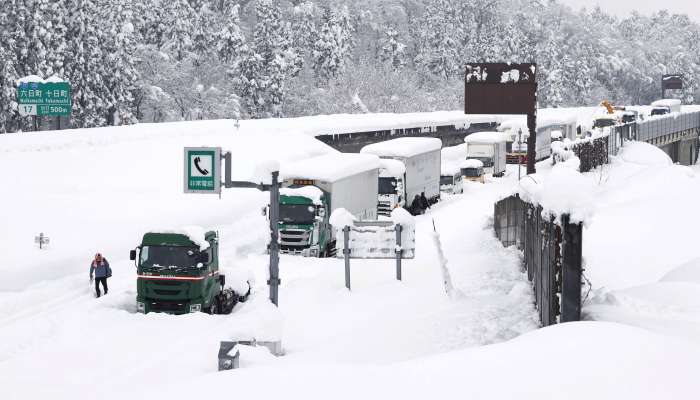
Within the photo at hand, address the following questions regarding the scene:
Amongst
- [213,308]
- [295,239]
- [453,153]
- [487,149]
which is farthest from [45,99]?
[453,153]

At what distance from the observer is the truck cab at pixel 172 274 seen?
22.1 m

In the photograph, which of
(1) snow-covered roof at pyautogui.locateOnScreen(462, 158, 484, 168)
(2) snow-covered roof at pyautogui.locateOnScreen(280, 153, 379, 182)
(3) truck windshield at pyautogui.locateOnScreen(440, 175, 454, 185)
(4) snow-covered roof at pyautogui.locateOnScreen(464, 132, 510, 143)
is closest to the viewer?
(2) snow-covered roof at pyautogui.locateOnScreen(280, 153, 379, 182)

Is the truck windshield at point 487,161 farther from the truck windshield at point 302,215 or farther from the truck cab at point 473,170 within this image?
the truck windshield at point 302,215

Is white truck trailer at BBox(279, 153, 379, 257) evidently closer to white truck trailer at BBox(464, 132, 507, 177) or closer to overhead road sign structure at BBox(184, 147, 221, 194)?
overhead road sign structure at BBox(184, 147, 221, 194)

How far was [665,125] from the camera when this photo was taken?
80062 millimetres

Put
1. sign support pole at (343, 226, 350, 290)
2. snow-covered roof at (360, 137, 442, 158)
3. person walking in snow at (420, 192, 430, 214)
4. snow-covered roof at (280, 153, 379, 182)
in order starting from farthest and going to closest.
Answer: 1. person walking in snow at (420, 192, 430, 214)
2. snow-covered roof at (360, 137, 442, 158)
3. snow-covered roof at (280, 153, 379, 182)
4. sign support pole at (343, 226, 350, 290)

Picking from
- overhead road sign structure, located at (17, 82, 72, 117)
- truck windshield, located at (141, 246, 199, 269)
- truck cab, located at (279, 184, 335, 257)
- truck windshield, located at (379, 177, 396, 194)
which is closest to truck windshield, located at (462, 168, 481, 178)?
truck windshield, located at (379, 177, 396, 194)

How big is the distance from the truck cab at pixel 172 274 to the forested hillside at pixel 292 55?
1890 inches

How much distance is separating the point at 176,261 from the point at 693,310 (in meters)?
11.9

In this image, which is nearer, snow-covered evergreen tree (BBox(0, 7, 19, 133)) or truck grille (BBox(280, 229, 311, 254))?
truck grille (BBox(280, 229, 311, 254))

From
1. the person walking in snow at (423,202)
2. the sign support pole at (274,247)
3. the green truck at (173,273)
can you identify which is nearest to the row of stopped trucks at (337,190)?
the person walking in snow at (423,202)

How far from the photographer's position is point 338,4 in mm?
157875

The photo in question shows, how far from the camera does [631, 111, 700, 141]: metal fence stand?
72056 mm

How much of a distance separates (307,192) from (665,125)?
55.8 metres
